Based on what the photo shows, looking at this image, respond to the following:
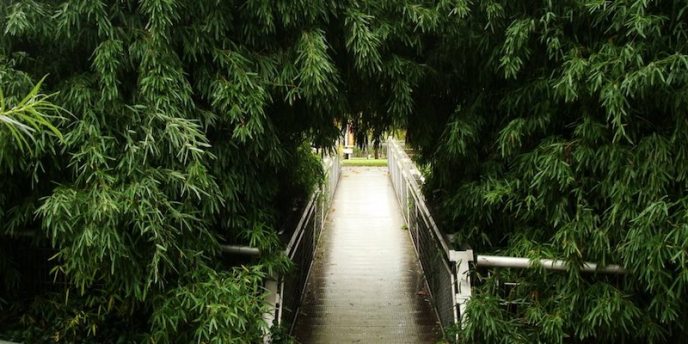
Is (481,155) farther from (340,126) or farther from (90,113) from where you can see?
(90,113)

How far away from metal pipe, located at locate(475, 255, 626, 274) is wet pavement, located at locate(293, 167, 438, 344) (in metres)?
1.60

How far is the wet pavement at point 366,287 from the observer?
5.12 meters

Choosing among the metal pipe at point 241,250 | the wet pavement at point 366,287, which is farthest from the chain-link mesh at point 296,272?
the metal pipe at point 241,250

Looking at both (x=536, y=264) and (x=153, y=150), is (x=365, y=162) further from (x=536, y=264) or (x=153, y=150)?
(x=153, y=150)

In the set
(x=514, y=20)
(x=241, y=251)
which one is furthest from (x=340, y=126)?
(x=514, y=20)

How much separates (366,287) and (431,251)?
3.18 ft

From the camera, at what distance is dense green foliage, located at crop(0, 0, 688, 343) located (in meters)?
3.09

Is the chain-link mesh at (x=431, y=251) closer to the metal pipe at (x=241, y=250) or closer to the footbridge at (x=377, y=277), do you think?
the footbridge at (x=377, y=277)

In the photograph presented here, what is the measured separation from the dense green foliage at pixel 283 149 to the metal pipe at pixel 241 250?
74 millimetres

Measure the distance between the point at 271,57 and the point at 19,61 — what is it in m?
1.48

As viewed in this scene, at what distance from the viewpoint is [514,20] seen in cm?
344

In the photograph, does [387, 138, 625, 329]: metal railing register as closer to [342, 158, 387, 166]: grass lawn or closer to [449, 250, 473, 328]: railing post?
[449, 250, 473, 328]: railing post

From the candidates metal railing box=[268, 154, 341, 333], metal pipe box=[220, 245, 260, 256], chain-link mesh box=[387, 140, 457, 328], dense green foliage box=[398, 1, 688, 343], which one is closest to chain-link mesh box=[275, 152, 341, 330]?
metal railing box=[268, 154, 341, 333]

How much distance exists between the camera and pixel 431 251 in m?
5.69
